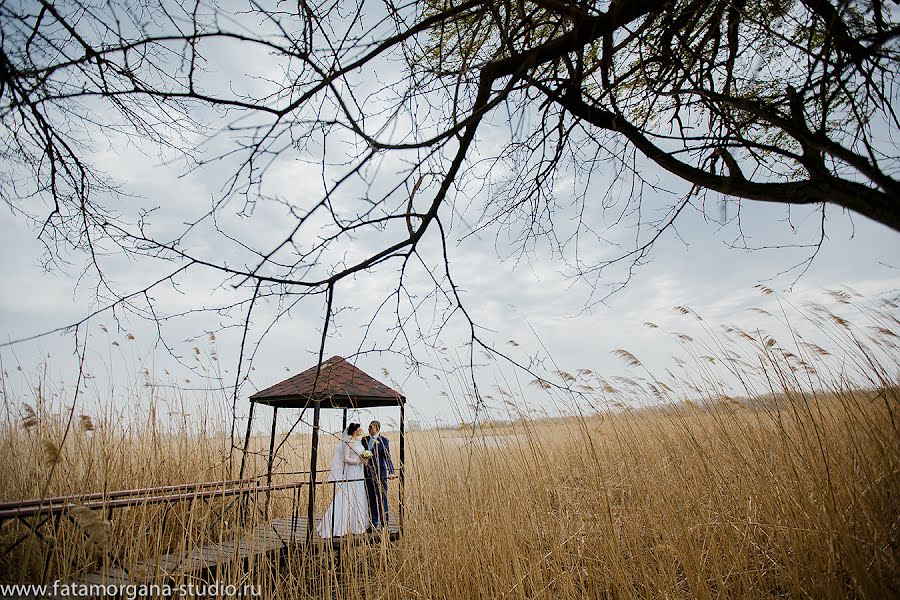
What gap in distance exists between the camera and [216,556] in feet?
8.77

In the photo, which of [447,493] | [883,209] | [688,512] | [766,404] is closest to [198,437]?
[447,493]

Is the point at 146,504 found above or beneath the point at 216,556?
above

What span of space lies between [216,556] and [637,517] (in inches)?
99.8

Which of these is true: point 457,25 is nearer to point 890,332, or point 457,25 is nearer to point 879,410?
point 890,332

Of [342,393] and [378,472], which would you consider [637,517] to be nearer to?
[378,472]

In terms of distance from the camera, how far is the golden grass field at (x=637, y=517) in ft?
6.04

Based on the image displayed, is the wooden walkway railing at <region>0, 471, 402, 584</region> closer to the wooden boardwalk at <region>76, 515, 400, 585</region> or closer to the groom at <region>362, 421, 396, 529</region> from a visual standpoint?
the wooden boardwalk at <region>76, 515, 400, 585</region>

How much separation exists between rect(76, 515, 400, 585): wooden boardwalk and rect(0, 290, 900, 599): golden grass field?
0.29ft

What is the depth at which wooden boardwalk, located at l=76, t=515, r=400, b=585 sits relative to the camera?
169cm

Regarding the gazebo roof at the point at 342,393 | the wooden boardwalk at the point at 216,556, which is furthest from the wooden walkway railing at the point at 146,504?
the gazebo roof at the point at 342,393

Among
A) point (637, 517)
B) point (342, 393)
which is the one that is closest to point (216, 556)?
point (342, 393)

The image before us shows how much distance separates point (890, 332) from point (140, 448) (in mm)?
5583

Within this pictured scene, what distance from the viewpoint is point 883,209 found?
0.83 metres

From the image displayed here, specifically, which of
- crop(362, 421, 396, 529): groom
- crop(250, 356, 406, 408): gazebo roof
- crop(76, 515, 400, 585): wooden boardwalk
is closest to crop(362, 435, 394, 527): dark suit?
crop(362, 421, 396, 529): groom
